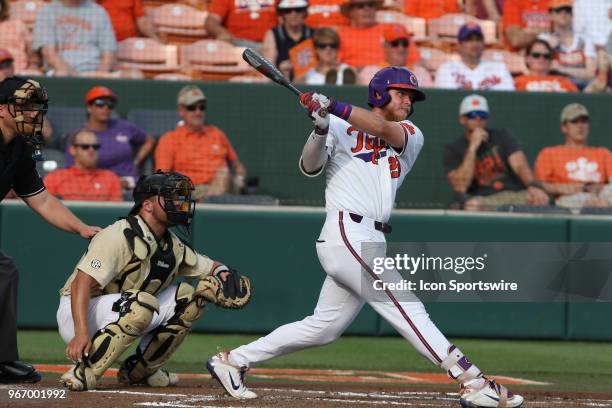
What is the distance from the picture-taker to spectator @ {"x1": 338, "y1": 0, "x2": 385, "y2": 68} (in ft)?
34.9

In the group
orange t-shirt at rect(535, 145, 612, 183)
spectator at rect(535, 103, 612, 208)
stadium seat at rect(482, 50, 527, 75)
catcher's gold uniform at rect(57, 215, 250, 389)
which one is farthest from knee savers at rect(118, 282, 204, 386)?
stadium seat at rect(482, 50, 527, 75)

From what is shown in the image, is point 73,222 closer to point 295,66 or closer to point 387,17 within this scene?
point 295,66

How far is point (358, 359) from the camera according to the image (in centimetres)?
782

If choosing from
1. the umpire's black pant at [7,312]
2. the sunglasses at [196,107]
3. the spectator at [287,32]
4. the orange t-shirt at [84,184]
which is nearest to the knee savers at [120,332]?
the umpire's black pant at [7,312]

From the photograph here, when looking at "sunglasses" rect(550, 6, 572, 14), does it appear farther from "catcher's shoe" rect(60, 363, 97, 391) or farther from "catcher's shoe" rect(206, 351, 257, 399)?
"catcher's shoe" rect(60, 363, 97, 391)

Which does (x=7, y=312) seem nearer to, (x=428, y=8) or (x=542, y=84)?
(x=542, y=84)

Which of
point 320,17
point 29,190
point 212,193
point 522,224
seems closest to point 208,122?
point 212,193

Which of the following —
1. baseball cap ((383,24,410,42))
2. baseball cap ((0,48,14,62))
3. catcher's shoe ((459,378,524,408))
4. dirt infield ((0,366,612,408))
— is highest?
baseball cap ((383,24,410,42))

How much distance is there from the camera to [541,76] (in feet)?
35.3

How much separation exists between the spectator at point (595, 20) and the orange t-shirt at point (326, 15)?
2.41 metres

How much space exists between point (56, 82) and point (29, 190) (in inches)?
167

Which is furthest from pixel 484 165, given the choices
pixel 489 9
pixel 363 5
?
pixel 489 9

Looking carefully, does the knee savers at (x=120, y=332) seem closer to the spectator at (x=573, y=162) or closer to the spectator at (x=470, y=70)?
the spectator at (x=573, y=162)

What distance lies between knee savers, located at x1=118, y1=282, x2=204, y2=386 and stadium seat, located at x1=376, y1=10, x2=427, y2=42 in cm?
608
